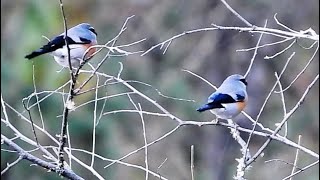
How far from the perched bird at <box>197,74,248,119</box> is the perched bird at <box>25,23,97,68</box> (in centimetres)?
67

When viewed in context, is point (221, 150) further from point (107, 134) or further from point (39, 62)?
point (39, 62)

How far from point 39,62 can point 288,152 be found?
410 cm

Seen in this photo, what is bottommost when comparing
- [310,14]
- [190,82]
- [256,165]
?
[256,165]

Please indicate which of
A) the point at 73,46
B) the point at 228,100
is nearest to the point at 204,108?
the point at 228,100

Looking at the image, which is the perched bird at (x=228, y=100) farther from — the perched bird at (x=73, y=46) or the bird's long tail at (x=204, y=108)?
the perched bird at (x=73, y=46)

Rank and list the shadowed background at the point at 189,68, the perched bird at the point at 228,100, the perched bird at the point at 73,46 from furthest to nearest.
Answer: the shadowed background at the point at 189,68, the perched bird at the point at 228,100, the perched bird at the point at 73,46

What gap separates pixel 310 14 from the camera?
39.6 feet

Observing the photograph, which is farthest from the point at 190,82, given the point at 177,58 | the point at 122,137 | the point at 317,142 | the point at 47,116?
the point at 47,116

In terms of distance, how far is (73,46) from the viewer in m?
4.55

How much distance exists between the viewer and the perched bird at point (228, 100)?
15.0ft

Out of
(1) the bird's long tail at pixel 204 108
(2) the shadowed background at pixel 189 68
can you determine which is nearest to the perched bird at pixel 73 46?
(1) the bird's long tail at pixel 204 108

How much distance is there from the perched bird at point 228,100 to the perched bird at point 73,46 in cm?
67

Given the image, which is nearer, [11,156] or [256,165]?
[11,156]

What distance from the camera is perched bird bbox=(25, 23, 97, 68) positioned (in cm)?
434
